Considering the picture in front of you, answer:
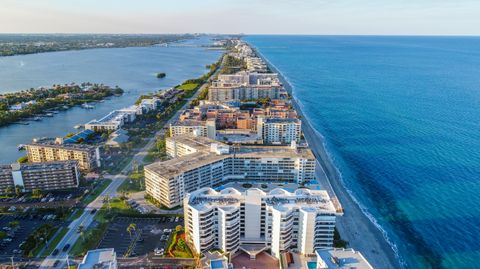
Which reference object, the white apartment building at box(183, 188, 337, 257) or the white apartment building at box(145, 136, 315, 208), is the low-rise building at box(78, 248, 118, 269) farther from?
the white apartment building at box(145, 136, 315, 208)

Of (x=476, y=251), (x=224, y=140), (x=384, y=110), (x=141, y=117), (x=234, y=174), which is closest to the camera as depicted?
(x=476, y=251)

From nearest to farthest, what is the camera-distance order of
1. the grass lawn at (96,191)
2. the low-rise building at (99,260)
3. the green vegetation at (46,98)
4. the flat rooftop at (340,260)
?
the low-rise building at (99,260), the flat rooftop at (340,260), the grass lawn at (96,191), the green vegetation at (46,98)

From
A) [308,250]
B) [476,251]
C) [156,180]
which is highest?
[156,180]

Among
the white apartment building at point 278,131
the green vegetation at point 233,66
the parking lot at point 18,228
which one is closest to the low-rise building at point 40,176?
the parking lot at point 18,228

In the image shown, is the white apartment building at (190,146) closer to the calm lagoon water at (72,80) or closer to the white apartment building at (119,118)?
the white apartment building at (119,118)

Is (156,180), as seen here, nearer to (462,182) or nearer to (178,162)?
(178,162)

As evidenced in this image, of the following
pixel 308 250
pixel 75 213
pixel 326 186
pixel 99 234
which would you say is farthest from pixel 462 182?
pixel 75 213
